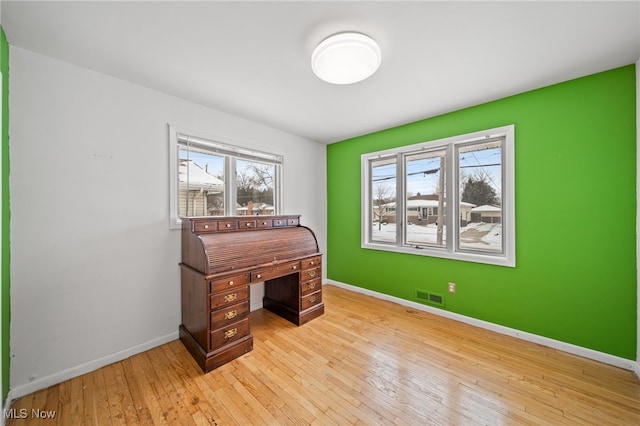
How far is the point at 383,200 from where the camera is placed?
3.54 m

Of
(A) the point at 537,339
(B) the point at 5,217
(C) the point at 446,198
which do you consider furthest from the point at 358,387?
(B) the point at 5,217

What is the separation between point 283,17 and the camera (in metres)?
1.41

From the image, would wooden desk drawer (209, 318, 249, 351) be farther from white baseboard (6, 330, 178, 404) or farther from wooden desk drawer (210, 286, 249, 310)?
white baseboard (6, 330, 178, 404)

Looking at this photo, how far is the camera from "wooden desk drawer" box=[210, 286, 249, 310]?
2.00 metres

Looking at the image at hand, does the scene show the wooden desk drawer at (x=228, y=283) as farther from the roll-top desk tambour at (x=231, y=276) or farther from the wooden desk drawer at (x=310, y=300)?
the wooden desk drawer at (x=310, y=300)

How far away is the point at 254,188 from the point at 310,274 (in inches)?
51.7

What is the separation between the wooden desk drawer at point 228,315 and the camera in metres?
1.99

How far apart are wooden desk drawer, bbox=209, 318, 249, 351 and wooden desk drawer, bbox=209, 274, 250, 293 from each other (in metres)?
0.34

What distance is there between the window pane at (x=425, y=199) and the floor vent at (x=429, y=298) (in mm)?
599

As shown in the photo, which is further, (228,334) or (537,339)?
(537,339)

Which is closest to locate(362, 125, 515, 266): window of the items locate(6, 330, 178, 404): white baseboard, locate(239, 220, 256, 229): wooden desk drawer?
locate(239, 220, 256, 229): wooden desk drawer

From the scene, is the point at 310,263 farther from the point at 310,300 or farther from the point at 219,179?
the point at 219,179

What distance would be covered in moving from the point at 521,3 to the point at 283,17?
132 centimetres

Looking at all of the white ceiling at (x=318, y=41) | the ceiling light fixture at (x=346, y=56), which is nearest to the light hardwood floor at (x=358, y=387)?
the ceiling light fixture at (x=346, y=56)
